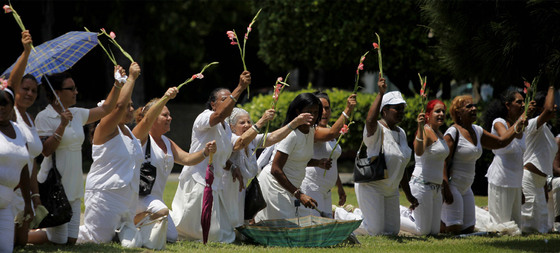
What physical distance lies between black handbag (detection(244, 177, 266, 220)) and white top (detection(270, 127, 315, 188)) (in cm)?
40

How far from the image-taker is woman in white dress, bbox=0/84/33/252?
6.67 metres

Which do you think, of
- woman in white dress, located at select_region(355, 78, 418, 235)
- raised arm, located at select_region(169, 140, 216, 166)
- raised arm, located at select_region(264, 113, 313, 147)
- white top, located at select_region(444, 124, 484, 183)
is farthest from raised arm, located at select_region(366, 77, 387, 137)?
raised arm, located at select_region(169, 140, 216, 166)

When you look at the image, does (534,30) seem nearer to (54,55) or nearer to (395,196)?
(395,196)

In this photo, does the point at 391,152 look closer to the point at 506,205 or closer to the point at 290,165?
the point at 290,165

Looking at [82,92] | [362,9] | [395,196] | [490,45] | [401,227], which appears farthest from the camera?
[82,92]

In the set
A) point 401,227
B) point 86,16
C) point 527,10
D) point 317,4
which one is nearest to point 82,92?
point 86,16

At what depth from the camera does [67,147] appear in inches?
300

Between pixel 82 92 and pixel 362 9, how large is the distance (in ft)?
53.7

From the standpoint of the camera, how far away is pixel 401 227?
35.1 feet

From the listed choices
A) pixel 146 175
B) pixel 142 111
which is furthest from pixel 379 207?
pixel 142 111

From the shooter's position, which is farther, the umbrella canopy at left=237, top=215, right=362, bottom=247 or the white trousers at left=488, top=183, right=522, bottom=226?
the white trousers at left=488, top=183, right=522, bottom=226

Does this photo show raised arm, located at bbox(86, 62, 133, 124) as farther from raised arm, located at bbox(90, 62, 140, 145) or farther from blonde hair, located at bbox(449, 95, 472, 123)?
blonde hair, located at bbox(449, 95, 472, 123)

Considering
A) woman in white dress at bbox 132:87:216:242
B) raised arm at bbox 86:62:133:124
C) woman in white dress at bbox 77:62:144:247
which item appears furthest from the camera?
woman in white dress at bbox 132:87:216:242

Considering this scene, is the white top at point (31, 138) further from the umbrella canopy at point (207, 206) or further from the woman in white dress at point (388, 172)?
the woman in white dress at point (388, 172)
